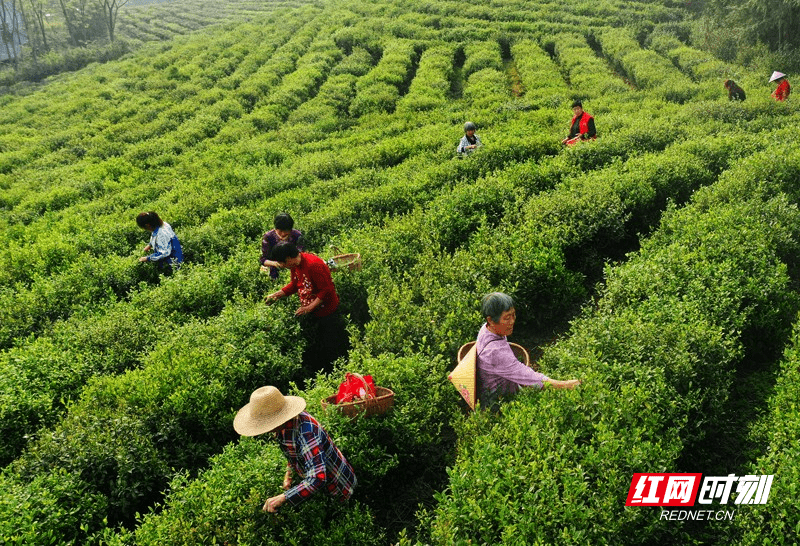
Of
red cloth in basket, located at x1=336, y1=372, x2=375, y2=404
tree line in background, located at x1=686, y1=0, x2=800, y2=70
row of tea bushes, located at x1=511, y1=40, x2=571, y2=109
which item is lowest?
red cloth in basket, located at x1=336, y1=372, x2=375, y2=404

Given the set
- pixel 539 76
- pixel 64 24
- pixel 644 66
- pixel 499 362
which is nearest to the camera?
pixel 499 362

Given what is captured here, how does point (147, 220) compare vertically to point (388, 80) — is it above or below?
below

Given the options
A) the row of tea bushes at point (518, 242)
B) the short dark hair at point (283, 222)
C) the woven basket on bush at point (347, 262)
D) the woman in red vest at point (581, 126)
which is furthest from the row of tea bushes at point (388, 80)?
the short dark hair at point (283, 222)

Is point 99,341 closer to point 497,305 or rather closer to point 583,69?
point 497,305

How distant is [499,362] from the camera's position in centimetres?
536

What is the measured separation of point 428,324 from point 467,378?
1698 mm

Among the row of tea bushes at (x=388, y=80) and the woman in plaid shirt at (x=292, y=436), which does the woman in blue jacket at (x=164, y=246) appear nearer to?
the woman in plaid shirt at (x=292, y=436)

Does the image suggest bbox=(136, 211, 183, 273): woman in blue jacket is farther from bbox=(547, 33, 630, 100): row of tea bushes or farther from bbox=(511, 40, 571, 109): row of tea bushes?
bbox=(547, 33, 630, 100): row of tea bushes

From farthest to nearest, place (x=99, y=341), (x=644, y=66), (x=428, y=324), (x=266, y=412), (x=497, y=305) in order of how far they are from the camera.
→ (x=644, y=66)
(x=99, y=341)
(x=428, y=324)
(x=497, y=305)
(x=266, y=412)

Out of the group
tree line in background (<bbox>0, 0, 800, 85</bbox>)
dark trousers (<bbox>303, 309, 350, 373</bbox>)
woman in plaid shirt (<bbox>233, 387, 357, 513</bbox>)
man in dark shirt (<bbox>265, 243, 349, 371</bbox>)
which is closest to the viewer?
woman in plaid shirt (<bbox>233, 387, 357, 513</bbox>)

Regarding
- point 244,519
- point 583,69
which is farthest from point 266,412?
point 583,69

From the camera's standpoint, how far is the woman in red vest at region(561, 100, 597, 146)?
44.2 ft

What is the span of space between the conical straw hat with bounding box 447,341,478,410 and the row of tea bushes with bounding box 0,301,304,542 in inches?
111

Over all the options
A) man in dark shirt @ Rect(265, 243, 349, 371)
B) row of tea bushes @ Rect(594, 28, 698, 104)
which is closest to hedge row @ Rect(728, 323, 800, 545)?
man in dark shirt @ Rect(265, 243, 349, 371)
